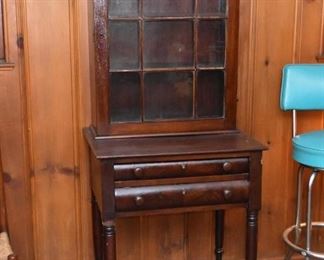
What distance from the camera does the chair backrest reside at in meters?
2.38

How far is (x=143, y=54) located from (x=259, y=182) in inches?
25.5

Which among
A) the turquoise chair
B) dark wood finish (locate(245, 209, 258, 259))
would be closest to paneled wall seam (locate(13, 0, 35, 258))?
dark wood finish (locate(245, 209, 258, 259))

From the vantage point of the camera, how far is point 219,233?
2.55m

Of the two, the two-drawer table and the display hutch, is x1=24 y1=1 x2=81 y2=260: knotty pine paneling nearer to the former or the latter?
the display hutch

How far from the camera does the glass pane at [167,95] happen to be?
7.30 feet

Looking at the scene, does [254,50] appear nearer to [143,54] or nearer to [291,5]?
[291,5]

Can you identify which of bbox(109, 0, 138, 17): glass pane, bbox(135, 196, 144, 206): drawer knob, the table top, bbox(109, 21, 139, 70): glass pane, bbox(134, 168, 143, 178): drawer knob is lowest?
bbox(135, 196, 144, 206): drawer knob

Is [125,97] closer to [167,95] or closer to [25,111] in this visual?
[167,95]

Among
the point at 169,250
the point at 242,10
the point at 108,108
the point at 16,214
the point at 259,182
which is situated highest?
the point at 242,10

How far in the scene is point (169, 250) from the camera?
8.48 ft

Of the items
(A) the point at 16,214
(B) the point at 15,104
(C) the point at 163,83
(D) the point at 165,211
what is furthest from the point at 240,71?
(A) the point at 16,214

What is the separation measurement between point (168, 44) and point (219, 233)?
89 centimetres

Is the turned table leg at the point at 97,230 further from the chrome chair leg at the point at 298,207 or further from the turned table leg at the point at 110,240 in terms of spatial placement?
the chrome chair leg at the point at 298,207

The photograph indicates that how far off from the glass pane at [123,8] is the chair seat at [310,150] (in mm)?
811
